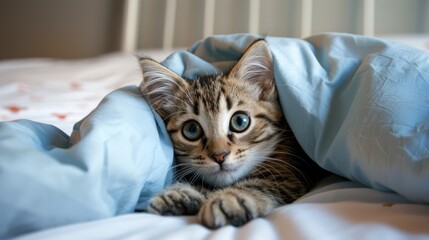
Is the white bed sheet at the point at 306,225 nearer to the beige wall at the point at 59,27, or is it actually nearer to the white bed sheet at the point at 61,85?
the white bed sheet at the point at 61,85

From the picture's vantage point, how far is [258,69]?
0.97m

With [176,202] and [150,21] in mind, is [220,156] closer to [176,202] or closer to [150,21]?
[176,202]

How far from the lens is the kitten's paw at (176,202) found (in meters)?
0.73

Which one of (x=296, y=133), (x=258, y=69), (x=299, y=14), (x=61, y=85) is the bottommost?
(x=61, y=85)

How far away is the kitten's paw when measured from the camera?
0.73 metres

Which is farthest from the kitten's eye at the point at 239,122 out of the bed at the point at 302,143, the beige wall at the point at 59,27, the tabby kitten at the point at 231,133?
the beige wall at the point at 59,27

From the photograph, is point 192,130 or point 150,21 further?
point 150,21

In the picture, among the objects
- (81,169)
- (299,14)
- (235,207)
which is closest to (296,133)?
(235,207)

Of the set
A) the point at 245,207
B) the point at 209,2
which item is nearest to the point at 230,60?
the point at 245,207

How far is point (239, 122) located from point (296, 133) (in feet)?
0.45

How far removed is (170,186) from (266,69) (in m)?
0.36

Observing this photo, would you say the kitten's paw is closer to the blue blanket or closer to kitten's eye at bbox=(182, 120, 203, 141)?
the blue blanket

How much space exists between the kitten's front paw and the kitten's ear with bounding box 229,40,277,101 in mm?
344

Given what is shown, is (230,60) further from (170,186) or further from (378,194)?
(378,194)
